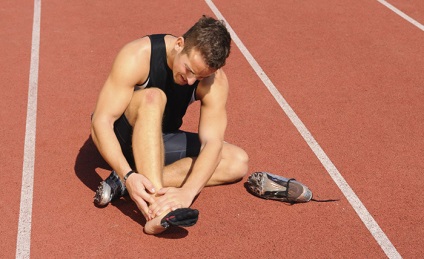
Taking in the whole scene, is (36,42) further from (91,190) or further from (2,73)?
(91,190)

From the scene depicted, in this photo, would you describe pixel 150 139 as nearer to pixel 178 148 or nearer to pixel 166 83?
pixel 166 83

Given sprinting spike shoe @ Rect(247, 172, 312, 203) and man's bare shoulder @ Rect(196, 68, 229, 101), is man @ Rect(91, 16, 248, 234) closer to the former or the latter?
man's bare shoulder @ Rect(196, 68, 229, 101)

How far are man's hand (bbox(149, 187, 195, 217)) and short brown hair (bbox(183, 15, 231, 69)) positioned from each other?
845mm

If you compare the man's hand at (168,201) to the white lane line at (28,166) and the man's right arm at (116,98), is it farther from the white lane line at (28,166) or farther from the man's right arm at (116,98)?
the white lane line at (28,166)

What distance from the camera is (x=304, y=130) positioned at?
20.2 feet

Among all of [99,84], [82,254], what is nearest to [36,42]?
[99,84]

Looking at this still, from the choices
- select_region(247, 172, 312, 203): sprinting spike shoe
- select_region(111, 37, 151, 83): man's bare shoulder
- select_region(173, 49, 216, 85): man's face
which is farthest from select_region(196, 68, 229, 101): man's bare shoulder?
select_region(247, 172, 312, 203): sprinting spike shoe

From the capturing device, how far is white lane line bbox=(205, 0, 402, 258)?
470cm

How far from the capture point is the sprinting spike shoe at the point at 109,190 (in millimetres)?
4730

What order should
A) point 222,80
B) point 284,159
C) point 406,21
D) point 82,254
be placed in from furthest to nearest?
point 406,21, point 284,159, point 222,80, point 82,254

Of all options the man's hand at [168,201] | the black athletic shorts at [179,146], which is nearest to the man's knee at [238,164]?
the black athletic shorts at [179,146]

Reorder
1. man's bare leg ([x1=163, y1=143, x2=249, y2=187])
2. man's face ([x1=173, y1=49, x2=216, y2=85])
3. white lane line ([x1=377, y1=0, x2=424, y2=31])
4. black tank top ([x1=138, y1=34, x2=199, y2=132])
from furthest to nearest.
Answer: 1. white lane line ([x1=377, y1=0, x2=424, y2=31])
2. man's bare leg ([x1=163, y1=143, x2=249, y2=187])
3. black tank top ([x1=138, y1=34, x2=199, y2=132])
4. man's face ([x1=173, y1=49, x2=216, y2=85])

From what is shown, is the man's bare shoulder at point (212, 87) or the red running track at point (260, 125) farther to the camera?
the man's bare shoulder at point (212, 87)

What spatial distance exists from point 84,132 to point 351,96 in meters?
2.68
